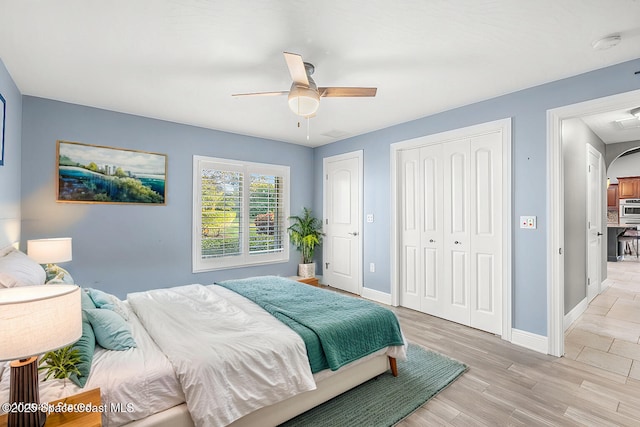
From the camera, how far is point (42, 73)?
9.14 feet

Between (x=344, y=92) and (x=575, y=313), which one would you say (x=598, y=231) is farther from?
(x=344, y=92)

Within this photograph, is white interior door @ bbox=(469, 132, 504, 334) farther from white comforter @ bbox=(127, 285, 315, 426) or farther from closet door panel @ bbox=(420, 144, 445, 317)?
white comforter @ bbox=(127, 285, 315, 426)

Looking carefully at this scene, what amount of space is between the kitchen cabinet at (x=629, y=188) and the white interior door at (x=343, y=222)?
30.2 ft

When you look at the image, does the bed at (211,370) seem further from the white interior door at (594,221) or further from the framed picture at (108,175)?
the white interior door at (594,221)

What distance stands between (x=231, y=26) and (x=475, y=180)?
3.00 metres

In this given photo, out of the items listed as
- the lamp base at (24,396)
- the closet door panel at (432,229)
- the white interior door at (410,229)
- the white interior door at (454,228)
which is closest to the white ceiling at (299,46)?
the white interior door at (454,228)

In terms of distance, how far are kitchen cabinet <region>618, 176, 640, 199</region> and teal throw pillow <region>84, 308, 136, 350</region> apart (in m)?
12.4

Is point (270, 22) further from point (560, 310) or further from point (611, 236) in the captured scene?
point (611, 236)

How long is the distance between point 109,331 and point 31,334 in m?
0.80

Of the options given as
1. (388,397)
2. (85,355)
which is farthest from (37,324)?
(388,397)

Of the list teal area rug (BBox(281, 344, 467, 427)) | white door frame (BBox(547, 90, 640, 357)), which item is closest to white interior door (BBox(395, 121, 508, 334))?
white door frame (BBox(547, 90, 640, 357))

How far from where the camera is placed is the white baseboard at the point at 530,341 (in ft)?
9.71

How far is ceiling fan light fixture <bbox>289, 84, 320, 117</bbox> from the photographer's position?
233 cm

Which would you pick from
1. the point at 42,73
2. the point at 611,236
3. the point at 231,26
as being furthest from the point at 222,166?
the point at 611,236
